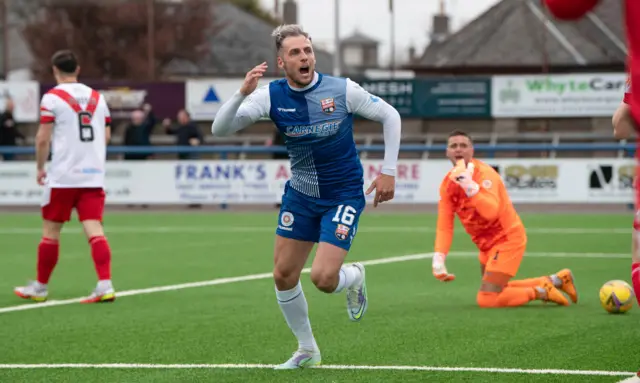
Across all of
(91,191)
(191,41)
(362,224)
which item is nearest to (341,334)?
(91,191)

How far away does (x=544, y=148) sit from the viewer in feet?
77.3

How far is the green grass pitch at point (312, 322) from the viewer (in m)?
7.70

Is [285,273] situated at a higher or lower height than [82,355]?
higher

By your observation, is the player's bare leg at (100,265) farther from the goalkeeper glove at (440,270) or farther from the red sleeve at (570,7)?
the red sleeve at (570,7)

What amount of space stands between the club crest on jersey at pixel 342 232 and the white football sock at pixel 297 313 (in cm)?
40

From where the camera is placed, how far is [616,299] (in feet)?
32.5

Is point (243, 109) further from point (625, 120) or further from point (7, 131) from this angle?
point (7, 131)

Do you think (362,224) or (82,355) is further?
(362,224)

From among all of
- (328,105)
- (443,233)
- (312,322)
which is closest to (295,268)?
(328,105)

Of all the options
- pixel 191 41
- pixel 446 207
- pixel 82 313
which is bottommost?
pixel 82 313

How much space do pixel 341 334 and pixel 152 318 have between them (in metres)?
1.82

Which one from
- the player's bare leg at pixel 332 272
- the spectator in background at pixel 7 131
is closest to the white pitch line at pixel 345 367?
the player's bare leg at pixel 332 272

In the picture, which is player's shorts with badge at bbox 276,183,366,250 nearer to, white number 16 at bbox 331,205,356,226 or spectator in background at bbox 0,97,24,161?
white number 16 at bbox 331,205,356,226

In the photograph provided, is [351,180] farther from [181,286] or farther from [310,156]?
[181,286]
